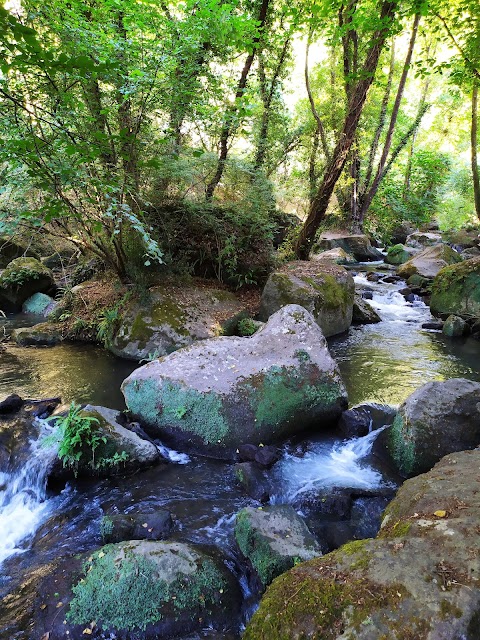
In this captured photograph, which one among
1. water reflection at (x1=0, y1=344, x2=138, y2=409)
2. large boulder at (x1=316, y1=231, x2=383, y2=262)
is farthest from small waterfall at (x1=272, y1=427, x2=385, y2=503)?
large boulder at (x1=316, y1=231, x2=383, y2=262)

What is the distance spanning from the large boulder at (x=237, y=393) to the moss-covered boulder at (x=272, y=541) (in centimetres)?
153

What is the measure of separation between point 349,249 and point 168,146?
47.9 ft

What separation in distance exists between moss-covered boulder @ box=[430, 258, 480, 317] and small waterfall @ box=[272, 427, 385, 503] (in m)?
6.71

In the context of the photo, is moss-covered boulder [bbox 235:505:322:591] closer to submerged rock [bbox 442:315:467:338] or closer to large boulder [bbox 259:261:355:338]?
large boulder [bbox 259:261:355:338]

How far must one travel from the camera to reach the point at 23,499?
4.47 metres

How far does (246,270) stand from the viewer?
35.2 feet

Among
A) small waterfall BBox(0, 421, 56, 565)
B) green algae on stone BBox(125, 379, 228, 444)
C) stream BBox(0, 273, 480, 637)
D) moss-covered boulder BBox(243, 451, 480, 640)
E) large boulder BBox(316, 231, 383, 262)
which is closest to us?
moss-covered boulder BBox(243, 451, 480, 640)

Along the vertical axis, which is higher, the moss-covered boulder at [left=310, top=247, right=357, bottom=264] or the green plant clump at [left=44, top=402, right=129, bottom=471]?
the moss-covered boulder at [left=310, top=247, right=357, bottom=264]

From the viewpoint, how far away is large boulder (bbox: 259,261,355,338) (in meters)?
9.54

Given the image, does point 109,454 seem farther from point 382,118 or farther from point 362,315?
point 382,118

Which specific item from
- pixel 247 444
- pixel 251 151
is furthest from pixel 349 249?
pixel 247 444

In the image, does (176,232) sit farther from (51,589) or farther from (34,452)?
(51,589)

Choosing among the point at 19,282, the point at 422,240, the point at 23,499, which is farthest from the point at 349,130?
the point at 422,240

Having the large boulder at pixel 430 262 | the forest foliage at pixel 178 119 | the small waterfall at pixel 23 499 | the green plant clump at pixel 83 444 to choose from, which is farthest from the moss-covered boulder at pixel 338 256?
the small waterfall at pixel 23 499
